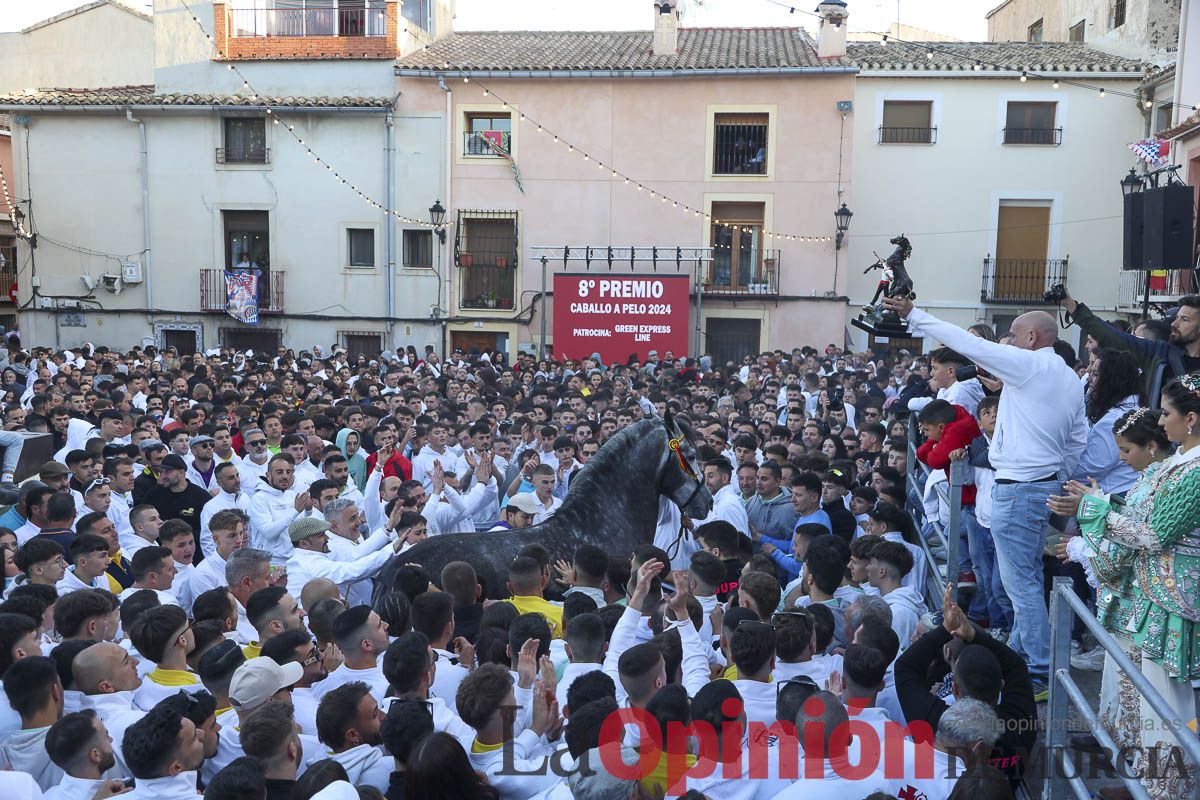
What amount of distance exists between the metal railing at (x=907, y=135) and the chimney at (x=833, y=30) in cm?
244

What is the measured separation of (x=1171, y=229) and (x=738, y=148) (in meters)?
15.8

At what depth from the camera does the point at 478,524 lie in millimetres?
8984

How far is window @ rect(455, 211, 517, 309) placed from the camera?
84.4ft

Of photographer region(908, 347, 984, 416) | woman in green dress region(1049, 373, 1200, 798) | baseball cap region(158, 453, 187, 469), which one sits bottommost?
baseball cap region(158, 453, 187, 469)

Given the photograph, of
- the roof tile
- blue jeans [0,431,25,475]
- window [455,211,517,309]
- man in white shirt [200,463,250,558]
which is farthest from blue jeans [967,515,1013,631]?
window [455,211,517,309]

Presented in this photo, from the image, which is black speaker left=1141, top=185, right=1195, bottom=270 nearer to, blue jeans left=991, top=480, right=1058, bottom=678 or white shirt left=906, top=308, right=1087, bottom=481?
white shirt left=906, top=308, right=1087, bottom=481

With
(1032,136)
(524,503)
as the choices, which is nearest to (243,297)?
(1032,136)

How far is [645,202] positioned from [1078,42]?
12696 mm

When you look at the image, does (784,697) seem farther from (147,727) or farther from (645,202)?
(645,202)

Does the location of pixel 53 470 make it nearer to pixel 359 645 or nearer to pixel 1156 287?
pixel 359 645

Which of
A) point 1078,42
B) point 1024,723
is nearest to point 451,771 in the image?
point 1024,723

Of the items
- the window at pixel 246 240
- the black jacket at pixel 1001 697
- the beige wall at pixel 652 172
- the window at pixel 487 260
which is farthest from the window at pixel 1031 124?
the black jacket at pixel 1001 697

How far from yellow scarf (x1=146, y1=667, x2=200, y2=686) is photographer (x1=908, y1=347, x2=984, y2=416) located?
15.4 feet

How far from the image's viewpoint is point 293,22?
26.3 metres
